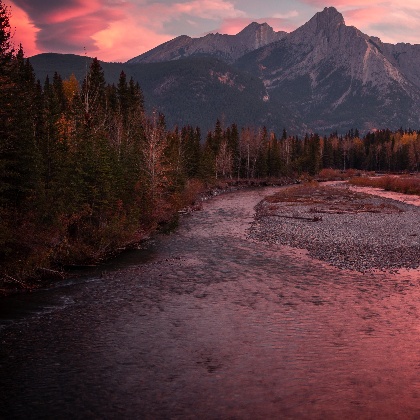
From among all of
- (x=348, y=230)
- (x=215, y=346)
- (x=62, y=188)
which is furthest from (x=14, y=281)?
(x=348, y=230)

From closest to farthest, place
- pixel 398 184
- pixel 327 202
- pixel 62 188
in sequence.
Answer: pixel 62 188 → pixel 327 202 → pixel 398 184

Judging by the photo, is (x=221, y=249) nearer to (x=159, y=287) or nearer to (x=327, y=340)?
(x=159, y=287)

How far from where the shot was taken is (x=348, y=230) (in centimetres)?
4400

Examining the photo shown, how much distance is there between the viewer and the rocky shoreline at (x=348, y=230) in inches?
1264

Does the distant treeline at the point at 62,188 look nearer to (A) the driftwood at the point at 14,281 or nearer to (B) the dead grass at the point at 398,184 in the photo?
(A) the driftwood at the point at 14,281

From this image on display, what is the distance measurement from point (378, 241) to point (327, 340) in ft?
74.2

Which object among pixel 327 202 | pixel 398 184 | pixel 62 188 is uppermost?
pixel 62 188

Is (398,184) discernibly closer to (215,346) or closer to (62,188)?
(62,188)

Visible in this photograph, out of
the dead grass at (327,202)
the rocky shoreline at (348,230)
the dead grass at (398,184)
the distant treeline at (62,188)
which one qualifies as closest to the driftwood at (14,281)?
the distant treeline at (62,188)

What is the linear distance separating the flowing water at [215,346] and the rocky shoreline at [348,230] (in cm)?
435

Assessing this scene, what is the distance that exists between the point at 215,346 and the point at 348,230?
1195 inches

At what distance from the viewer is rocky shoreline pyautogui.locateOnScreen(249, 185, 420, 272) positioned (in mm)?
32094

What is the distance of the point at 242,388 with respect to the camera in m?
14.5

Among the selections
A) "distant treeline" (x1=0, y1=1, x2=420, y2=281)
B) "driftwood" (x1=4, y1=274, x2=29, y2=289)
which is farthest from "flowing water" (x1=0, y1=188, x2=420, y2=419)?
"distant treeline" (x1=0, y1=1, x2=420, y2=281)
